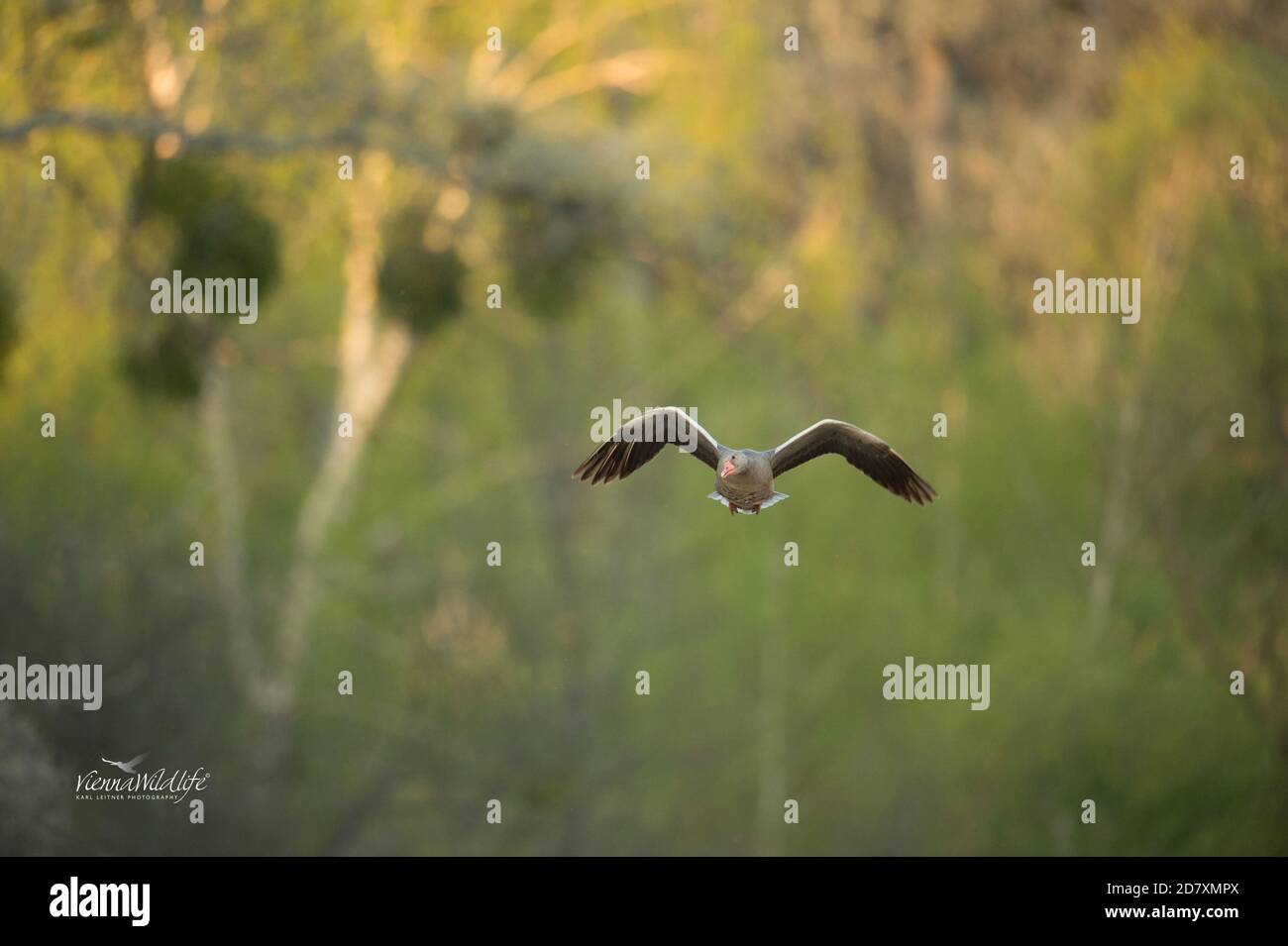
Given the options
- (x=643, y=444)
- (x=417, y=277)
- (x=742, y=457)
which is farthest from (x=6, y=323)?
(x=742, y=457)

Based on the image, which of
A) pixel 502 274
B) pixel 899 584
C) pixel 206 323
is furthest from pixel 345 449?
pixel 899 584

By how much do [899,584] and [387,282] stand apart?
16.1 metres

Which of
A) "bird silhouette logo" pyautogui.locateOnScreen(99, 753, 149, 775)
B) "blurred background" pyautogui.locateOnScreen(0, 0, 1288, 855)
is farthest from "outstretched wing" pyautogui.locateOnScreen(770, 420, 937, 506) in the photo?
"bird silhouette logo" pyautogui.locateOnScreen(99, 753, 149, 775)

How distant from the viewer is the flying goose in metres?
9.74

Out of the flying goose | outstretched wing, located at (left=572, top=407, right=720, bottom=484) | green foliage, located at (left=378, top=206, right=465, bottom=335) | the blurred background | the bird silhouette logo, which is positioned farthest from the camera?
the bird silhouette logo

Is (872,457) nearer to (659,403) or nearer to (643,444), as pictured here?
(643,444)

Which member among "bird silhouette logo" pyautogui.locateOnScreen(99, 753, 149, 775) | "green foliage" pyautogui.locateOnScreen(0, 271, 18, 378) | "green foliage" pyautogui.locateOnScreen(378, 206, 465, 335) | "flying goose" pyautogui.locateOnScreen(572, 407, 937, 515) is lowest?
"bird silhouette logo" pyautogui.locateOnScreen(99, 753, 149, 775)

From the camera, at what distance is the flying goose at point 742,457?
974 cm

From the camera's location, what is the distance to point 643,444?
11156mm

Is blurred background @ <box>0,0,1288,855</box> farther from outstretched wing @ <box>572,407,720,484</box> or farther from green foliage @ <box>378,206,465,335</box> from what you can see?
outstretched wing @ <box>572,407,720,484</box>

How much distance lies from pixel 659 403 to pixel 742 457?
862 inches

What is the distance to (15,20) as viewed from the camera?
17656 millimetres

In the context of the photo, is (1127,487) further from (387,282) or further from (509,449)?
(387,282)
